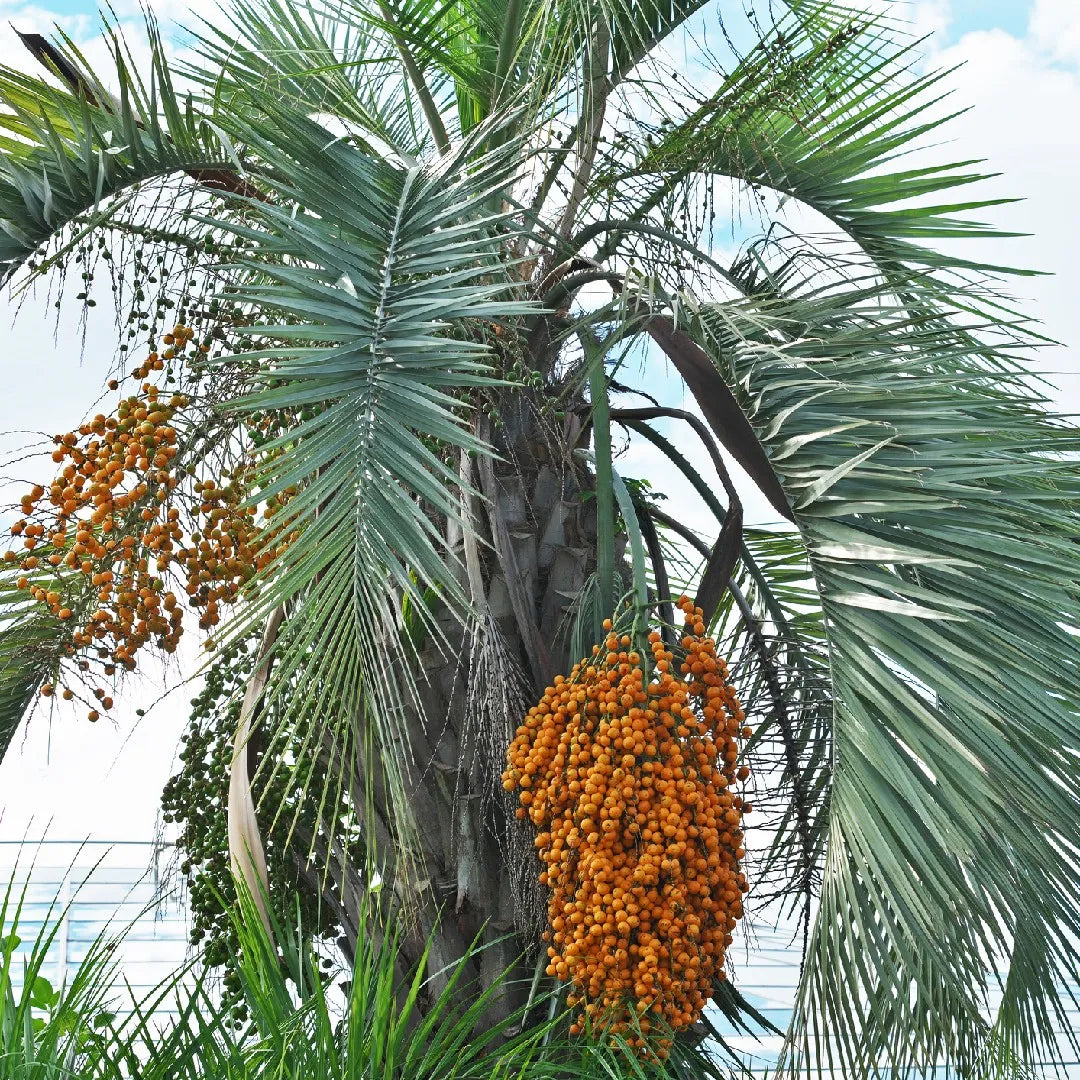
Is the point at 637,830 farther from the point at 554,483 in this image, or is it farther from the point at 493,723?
the point at 554,483

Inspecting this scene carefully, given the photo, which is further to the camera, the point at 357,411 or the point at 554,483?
the point at 554,483

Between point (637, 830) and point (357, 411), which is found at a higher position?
point (357, 411)

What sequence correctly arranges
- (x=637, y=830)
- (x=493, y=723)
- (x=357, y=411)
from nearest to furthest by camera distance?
1. (x=357, y=411)
2. (x=637, y=830)
3. (x=493, y=723)

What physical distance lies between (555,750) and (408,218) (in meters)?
1.02

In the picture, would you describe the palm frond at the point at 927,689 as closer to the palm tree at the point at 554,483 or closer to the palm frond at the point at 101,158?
the palm tree at the point at 554,483

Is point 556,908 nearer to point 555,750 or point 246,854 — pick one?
point 555,750

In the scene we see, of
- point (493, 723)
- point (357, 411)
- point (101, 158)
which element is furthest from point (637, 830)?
point (101, 158)

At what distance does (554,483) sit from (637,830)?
1037mm

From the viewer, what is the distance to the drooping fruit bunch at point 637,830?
2.10 meters

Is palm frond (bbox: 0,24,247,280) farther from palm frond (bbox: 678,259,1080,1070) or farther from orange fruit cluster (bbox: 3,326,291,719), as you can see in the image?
palm frond (bbox: 678,259,1080,1070)

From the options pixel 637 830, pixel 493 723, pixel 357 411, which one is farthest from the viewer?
pixel 493 723

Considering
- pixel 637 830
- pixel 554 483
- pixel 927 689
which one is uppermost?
pixel 554 483

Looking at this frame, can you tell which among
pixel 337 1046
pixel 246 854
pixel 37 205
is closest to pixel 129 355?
pixel 37 205

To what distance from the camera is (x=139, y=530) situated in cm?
256
